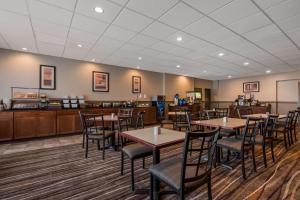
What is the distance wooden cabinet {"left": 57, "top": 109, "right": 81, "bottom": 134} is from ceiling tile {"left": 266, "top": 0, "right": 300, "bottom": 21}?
5799mm

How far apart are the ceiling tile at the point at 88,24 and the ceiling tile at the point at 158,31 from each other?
93 cm

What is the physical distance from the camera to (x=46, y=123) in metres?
5.00

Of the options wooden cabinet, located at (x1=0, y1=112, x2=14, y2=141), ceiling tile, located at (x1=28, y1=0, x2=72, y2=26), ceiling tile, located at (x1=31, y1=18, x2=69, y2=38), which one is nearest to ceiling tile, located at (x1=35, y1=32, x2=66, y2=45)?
ceiling tile, located at (x1=31, y1=18, x2=69, y2=38)

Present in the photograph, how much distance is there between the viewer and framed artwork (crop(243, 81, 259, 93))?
31.0 feet

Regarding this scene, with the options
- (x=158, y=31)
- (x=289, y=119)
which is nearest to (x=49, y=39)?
(x=158, y=31)

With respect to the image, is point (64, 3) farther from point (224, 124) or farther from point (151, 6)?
point (224, 124)

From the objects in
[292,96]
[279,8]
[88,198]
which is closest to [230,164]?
[88,198]

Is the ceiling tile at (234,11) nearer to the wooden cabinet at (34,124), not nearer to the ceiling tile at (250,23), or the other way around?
the ceiling tile at (250,23)

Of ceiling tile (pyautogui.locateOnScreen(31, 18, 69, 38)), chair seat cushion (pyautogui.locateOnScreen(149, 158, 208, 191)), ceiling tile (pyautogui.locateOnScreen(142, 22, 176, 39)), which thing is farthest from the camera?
ceiling tile (pyautogui.locateOnScreen(142, 22, 176, 39))

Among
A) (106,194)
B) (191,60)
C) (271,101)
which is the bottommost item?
(106,194)

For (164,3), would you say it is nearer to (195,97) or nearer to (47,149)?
(47,149)

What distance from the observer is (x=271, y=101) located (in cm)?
888

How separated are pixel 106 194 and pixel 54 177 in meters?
1.03

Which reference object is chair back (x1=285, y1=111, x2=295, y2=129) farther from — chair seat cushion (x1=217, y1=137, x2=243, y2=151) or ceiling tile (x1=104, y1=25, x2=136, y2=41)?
ceiling tile (x1=104, y1=25, x2=136, y2=41)
